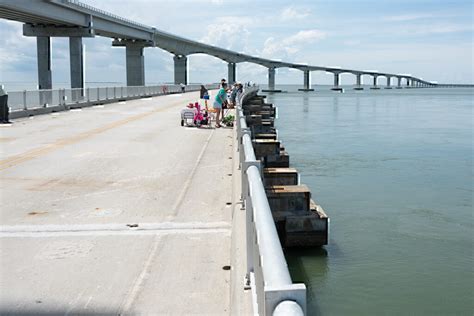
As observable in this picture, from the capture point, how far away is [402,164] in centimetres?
2583

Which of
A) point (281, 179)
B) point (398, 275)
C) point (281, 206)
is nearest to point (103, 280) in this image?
point (281, 206)

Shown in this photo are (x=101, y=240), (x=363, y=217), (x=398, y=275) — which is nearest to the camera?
(x=101, y=240)

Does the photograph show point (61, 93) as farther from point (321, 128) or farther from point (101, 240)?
point (101, 240)

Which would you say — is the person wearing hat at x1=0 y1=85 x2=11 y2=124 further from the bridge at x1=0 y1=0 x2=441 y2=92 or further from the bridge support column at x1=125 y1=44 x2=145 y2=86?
the bridge support column at x1=125 y1=44 x2=145 y2=86

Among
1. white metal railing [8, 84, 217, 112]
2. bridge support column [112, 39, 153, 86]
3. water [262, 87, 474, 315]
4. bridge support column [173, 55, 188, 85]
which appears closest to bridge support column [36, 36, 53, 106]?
white metal railing [8, 84, 217, 112]

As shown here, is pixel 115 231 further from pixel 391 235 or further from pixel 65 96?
pixel 65 96

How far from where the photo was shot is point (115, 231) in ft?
24.3

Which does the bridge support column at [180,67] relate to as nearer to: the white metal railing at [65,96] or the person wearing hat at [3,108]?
the white metal railing at [65,96]

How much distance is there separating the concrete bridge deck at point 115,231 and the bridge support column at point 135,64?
67.2 metres

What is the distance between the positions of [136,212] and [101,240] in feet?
4.52

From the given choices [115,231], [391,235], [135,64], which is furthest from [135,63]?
[115,231]

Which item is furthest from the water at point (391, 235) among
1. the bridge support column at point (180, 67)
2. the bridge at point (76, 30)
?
the bridge support column at point (180, 67)

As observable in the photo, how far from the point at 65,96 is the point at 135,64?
162 ft

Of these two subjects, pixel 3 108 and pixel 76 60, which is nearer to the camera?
pixel 3 108
